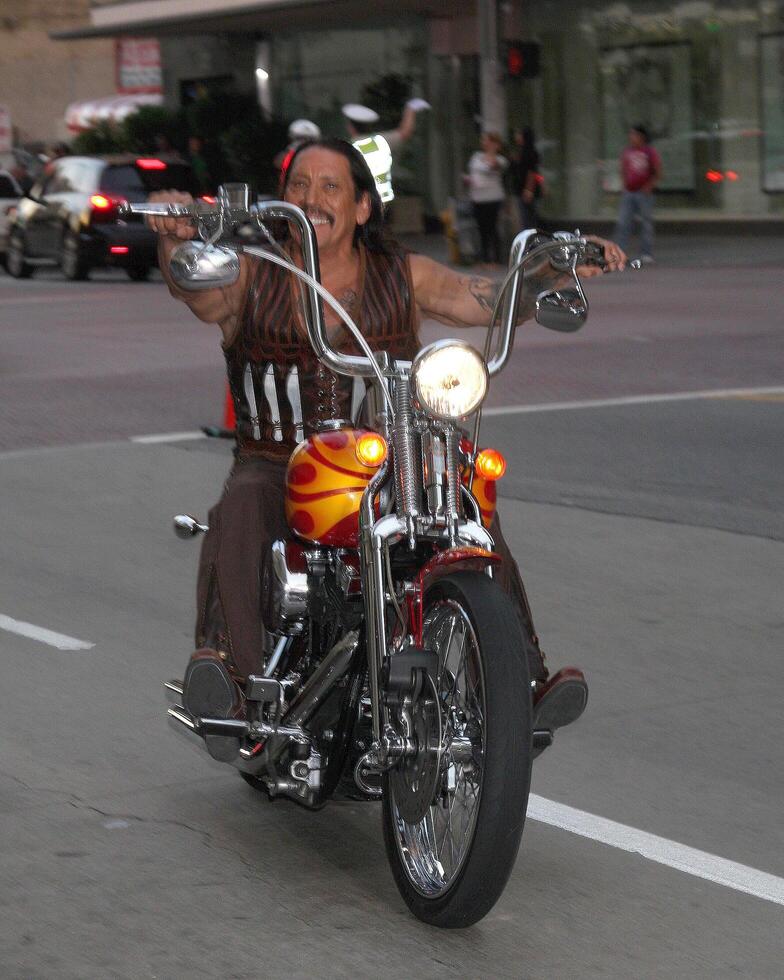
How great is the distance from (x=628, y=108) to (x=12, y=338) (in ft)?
57.7

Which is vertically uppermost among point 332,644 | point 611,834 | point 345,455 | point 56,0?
point 56,0

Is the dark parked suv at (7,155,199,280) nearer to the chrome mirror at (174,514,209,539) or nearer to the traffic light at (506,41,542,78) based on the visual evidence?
the traffic light at (506,41,542,78)

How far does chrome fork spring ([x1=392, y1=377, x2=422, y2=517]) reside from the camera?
13.0ft

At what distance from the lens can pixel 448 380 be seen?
386cm

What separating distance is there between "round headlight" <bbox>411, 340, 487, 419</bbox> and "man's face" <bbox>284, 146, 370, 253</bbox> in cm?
79

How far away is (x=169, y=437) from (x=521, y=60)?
15698mm

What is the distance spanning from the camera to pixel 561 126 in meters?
35.1

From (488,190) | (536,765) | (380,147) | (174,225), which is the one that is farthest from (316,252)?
(488,190)

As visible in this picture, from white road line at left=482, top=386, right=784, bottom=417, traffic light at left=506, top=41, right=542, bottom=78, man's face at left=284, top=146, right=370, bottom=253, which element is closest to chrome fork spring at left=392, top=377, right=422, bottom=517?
man's face at left=284, top=146, right=370, bottom=253

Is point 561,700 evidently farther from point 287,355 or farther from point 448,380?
point 287,355

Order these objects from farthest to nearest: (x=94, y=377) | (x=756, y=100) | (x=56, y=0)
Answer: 1. (x=56, y=0)
2. (x=756, y=100)
3. (x=94, y=377)

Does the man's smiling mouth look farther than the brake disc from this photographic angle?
Yes

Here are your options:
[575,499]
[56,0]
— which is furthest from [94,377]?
[56,0]

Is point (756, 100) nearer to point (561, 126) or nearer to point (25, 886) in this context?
point (561, 126)
